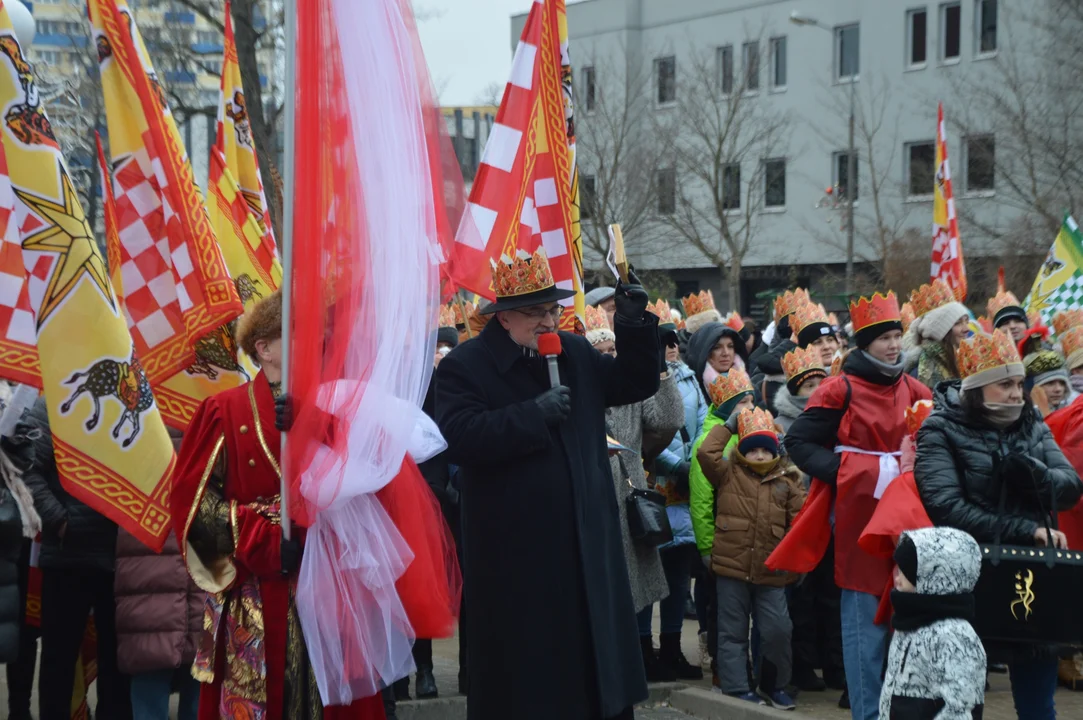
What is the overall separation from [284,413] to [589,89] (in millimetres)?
34639

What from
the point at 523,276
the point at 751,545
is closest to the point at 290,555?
the point at 523,276

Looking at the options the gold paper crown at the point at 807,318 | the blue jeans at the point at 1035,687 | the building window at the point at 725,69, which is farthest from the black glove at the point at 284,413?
the building window at the point at 725,69

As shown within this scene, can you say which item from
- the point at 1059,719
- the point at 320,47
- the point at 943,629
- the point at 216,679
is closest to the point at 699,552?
the point at 1059,719

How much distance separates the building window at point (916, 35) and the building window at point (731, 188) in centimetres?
565

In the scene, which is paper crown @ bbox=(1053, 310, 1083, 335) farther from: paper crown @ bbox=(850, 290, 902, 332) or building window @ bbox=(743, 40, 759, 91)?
building window @ bbox=(743, 40, 759, 91)

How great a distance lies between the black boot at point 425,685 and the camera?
7914 mm

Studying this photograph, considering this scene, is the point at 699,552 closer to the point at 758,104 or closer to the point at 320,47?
the point at 320,47

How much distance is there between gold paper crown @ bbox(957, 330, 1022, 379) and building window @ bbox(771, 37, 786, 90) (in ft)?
122

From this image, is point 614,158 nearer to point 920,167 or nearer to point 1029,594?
point 920,167

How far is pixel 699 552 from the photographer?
27.9 ft

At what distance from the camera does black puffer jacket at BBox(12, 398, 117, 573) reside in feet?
20.9

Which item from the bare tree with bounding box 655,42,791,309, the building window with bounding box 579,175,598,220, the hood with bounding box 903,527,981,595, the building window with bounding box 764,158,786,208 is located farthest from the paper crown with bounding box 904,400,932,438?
the building window with bounding box 764,158,786,208

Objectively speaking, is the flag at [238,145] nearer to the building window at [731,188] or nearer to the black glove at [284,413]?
the black glove at [284,413]

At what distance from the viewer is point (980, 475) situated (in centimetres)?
567
